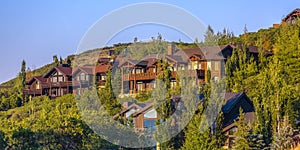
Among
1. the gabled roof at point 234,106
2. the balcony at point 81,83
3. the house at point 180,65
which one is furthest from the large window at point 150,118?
the balcony at point 81,83

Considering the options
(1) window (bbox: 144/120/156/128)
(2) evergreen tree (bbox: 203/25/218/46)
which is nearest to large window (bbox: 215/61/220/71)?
(2) evergreen tree (bbox: 203/25/218/46)

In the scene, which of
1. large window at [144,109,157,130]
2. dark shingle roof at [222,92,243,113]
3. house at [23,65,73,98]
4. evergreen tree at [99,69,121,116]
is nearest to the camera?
large window at [144,109,157,130]

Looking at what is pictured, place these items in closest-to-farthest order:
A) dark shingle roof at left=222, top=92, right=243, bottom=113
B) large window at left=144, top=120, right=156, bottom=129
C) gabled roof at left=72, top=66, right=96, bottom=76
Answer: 1. large window at left=144, top=120, right=156, bottom=129
2. dark shingle roof at left=222, top=92, right=243, bottom=113
3. gabled roof at left=72, top=66, right=96, bottom=76

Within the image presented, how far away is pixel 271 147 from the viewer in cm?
1474

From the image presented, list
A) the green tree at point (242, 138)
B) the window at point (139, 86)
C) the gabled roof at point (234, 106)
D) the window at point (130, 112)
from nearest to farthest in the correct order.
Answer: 1. the green tree at point (242, 138)
2. the gabled roof at point (234, 106)
3. the window at point (130, 112)
4. the window at point (139, 86)

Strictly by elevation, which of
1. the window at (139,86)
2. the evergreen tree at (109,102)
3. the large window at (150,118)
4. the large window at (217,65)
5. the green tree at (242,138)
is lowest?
the green tree at (242,138)

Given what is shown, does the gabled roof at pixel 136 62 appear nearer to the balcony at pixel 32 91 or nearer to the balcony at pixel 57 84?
the balcony at pixel 57 84

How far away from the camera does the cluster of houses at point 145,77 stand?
18.6m

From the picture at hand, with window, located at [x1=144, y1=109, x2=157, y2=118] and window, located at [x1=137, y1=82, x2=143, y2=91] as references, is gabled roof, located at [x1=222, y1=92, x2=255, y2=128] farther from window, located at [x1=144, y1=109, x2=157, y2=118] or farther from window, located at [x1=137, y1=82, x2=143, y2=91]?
window, located at [x1=137, y1=82, x2=143, y2=91]

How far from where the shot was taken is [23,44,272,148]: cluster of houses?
61.0 ft

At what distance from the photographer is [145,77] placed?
27891 millimetres

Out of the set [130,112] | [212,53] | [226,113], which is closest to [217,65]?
[212,53]

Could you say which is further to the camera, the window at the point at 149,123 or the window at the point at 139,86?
the window at the point at 139,86

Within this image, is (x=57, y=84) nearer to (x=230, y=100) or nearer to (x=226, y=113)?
(x=230, y=100)
